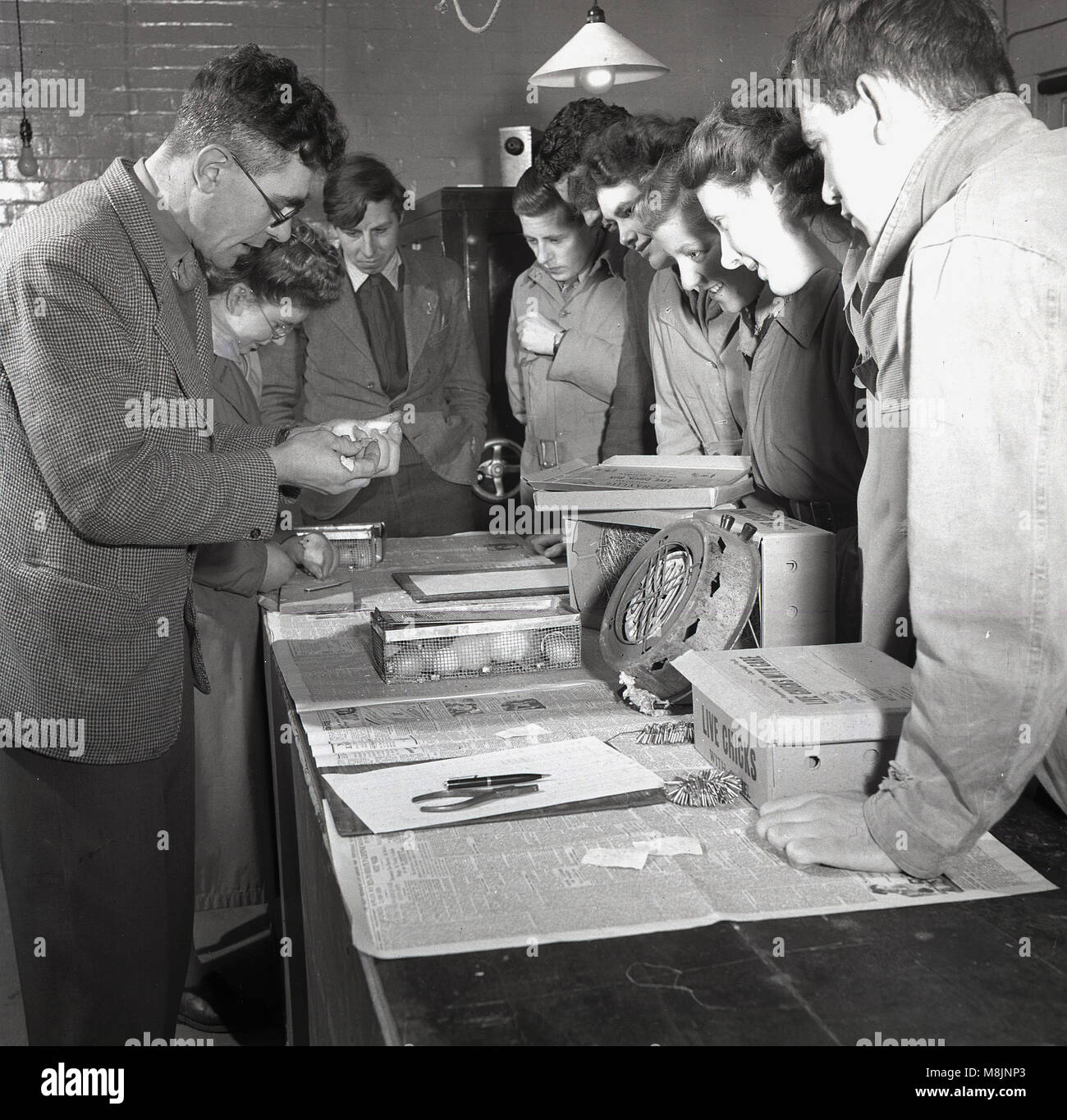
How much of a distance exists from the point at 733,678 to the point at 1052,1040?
1.98 ft

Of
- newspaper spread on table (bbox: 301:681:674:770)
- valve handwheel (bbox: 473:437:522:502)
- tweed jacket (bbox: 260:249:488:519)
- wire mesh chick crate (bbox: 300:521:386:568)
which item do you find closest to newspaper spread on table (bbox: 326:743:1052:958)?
newspaper spread on table (bbox: 301:681:674:770)

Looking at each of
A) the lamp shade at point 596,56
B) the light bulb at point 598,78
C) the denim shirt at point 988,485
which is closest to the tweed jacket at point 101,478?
the denim shirt at point 988,485

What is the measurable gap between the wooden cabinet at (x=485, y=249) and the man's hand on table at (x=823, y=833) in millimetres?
3566

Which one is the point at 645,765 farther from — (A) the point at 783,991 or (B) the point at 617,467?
(B) the point at 617,467

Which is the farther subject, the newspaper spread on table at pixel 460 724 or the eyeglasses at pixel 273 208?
the eyeglasses at pixel 273 208

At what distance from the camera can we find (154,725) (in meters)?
1.89

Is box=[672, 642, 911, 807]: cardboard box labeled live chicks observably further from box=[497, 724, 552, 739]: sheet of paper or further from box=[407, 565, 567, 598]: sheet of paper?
box=[407, 565, 567, 598]: sheet of paper

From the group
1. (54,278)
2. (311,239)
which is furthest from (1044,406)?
(311,239)

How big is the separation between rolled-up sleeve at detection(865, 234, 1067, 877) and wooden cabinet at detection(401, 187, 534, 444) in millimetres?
3660

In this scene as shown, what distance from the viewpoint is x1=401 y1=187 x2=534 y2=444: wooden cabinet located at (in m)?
4.66

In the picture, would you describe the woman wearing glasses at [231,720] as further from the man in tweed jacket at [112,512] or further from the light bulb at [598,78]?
the light bulb at [598,78]

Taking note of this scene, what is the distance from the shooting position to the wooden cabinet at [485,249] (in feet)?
15.3

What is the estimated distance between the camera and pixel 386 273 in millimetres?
3957

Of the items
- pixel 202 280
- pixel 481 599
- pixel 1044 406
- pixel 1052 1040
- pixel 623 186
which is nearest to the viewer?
pixel 1052 1040
